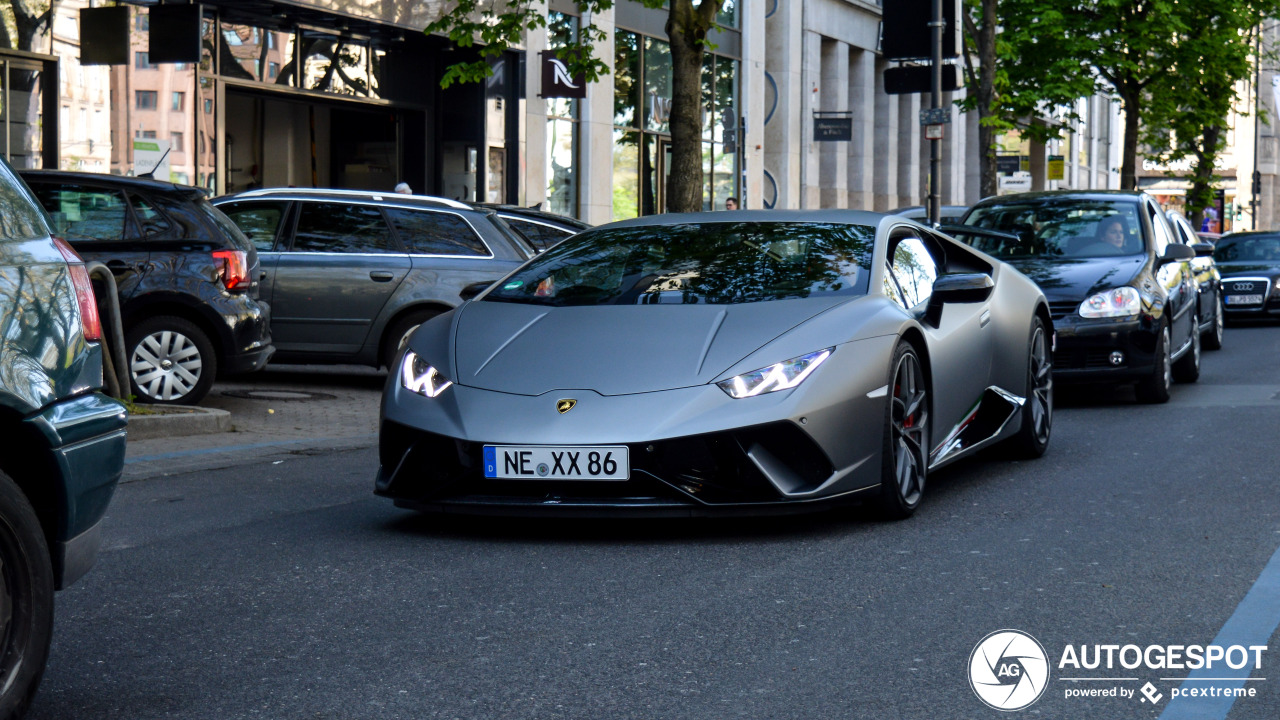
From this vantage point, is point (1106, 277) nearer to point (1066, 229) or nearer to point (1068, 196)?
point (1066, 229)

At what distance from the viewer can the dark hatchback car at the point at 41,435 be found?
3.46m

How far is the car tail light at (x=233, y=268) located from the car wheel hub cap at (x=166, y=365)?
1.55 ft

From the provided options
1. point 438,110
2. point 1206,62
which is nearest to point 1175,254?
point 438,110

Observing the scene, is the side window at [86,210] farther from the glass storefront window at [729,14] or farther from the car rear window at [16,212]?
the glass storefront window at [729,14]

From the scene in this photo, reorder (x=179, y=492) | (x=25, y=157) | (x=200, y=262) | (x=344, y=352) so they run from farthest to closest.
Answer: (x=25, y=157)
(x=344, y=352)
(x=200, y=262)
(x=179, y=492)

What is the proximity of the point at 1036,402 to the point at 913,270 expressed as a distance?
155 cm

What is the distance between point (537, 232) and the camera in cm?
1455

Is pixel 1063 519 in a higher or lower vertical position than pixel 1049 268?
lower

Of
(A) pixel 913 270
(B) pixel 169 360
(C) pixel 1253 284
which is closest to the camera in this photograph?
(A) pixel 913 270

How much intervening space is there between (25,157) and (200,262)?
25.3ft

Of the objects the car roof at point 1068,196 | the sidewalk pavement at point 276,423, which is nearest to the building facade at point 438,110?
the sidewalk pavement at point 276,423

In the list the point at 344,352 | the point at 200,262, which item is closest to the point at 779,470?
the point at 200,262

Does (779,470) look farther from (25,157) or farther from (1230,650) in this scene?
(25,157)

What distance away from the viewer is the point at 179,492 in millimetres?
7559
